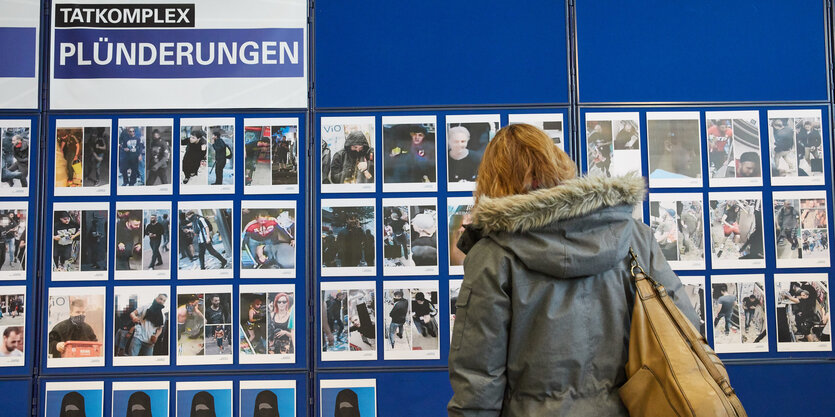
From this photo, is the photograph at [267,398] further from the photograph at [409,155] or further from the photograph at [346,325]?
the photograph at [409,155]

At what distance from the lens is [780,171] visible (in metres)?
2.90

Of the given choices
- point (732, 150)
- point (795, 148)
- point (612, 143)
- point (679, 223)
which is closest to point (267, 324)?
point (612, 143)

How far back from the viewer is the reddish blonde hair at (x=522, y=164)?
152 centimetres

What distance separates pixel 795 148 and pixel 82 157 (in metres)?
3.50

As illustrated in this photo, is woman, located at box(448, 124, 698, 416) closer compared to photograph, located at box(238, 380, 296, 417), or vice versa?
woman, located at box(448, 124, 698, 416)

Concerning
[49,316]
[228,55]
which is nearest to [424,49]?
[228,55]

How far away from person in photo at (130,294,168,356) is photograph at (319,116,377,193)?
97cm

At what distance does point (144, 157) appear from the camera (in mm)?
2869

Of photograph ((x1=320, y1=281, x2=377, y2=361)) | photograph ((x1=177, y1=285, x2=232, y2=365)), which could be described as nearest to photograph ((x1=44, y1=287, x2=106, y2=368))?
photograph ((x1=177, y1=285, x2=232, y2=365))

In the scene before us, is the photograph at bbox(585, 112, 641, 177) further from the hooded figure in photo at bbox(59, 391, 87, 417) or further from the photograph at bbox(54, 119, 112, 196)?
the hooded figure in photo at bbox(59, 391, 87, 417)

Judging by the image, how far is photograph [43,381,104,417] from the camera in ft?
9.14

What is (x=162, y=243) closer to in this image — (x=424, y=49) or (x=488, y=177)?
(x=424, y=49)

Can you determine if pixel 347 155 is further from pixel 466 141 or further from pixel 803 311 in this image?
pixel 803 311

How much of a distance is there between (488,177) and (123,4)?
233 cm
